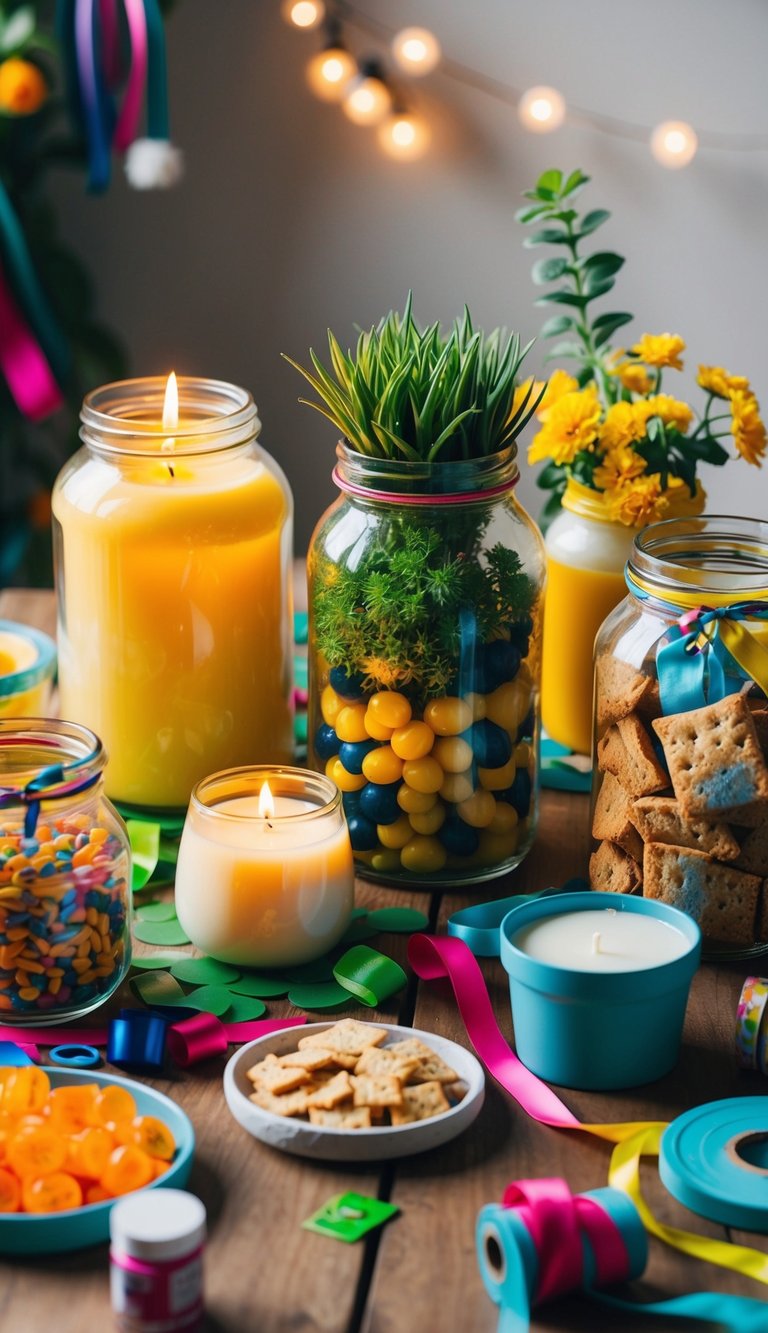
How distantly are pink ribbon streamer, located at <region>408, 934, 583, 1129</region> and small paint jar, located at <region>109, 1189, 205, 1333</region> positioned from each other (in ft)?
0.81

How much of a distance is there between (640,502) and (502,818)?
0.27 metres

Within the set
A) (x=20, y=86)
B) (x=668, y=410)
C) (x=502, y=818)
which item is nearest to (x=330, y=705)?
(x=502, y=818)

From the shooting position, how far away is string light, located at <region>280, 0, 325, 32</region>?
2.14 m

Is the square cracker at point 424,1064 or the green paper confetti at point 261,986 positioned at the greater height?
the square cracker at point 424,1064

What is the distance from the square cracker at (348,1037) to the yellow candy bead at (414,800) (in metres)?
0.19

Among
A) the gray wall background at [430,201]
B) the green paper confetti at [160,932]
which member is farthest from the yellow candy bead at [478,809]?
the gray wall background at [430,201]

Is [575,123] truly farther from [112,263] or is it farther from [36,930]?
[36,930]

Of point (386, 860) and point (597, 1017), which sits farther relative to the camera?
point (386, 860)

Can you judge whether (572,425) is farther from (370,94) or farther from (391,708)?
(370,94)

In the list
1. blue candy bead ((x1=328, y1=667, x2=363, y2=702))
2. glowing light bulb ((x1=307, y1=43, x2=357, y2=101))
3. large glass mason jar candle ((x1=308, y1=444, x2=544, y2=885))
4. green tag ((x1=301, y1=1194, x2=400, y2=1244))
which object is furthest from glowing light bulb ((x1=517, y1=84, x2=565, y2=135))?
green tag ((x1=301, y1=1194, x2=400, y2=1244))

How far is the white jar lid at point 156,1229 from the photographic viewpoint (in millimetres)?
606

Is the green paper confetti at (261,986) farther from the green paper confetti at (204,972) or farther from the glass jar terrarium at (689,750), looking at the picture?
the glass jar terrarium at (689,750)

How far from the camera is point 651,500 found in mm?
1121

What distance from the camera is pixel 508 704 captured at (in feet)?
3.36
